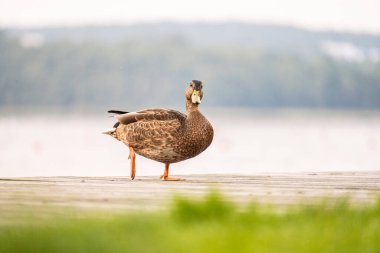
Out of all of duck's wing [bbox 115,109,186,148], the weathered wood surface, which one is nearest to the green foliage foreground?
the weathered wood surface

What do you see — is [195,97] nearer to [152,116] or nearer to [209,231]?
[152,116]

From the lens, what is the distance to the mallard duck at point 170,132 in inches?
377

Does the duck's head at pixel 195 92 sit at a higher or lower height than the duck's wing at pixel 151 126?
higher

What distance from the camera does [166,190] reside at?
848cm

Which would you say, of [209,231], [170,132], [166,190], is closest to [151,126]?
[170,132]

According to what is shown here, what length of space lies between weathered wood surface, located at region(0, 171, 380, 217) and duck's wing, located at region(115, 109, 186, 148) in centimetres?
36

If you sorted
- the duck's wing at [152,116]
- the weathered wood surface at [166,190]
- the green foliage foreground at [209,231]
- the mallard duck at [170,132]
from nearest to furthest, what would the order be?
1. the green foliage foreground at [209,231]
2. the weathered wood surface at [166,190]
3. the mallard duck at [170,132]
4. the duck's wing at [152,116]

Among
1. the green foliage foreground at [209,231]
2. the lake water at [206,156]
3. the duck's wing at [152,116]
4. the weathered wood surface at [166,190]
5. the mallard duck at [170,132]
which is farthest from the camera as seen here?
the lake water at [206,156]

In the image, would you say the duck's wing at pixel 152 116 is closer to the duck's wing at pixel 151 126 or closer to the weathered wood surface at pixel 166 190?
the duck's wing at pixel 151 126

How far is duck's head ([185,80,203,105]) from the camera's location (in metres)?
9.65

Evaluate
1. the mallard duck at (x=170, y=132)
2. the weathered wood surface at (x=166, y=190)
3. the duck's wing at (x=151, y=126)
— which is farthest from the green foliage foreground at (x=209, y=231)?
the duck's wing at (x=151, y=126)

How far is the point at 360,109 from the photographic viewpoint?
146 meters

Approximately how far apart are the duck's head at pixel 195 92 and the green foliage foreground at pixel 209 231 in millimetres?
2619

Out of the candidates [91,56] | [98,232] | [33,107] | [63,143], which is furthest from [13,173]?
[91,56]
